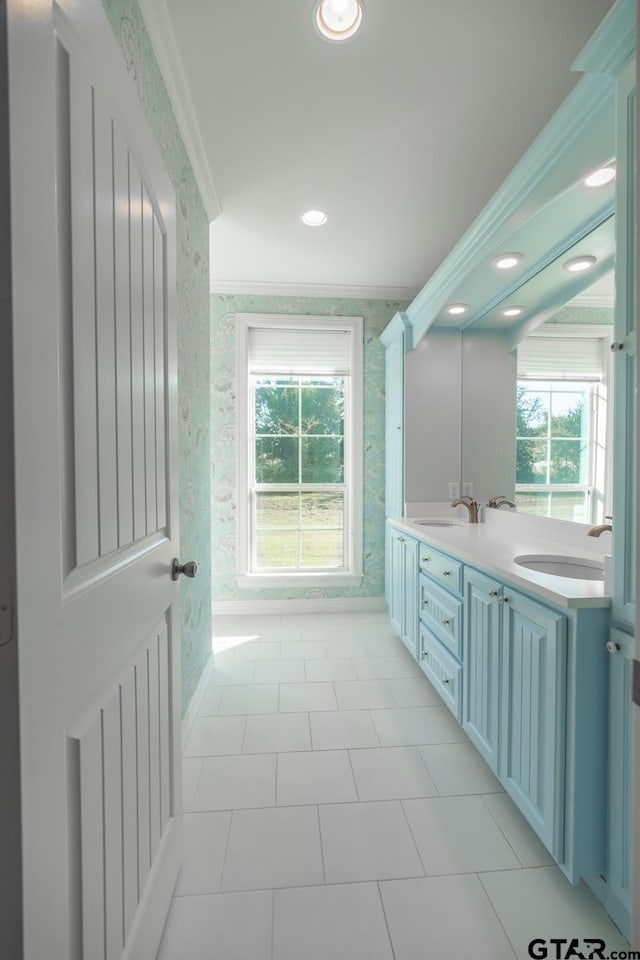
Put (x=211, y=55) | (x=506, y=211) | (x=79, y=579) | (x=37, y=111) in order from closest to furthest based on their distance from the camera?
(x=37, y=111)
(x=79, y=579)
(x=211, y=55)
(x=506, y=211)

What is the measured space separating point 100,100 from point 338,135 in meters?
1.57

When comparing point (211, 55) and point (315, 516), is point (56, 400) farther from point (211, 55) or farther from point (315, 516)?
point (315, 516)

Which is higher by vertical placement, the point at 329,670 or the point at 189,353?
the point at 189,353

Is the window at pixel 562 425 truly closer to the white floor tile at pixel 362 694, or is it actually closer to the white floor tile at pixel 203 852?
the white floor tile at pixel 362 694

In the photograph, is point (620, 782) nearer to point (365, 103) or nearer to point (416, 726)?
point (416, 726)

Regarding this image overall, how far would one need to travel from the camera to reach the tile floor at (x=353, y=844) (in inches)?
45.4

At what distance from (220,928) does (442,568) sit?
1540 millimetres

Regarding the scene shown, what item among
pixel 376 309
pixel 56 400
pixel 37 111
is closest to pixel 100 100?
pixel 37 111

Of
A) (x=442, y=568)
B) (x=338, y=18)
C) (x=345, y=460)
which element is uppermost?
(x=338, y=18)

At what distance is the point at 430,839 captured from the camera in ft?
4.78

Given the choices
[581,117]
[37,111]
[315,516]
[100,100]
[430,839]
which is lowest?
[430,839]

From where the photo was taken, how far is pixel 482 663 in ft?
5.68

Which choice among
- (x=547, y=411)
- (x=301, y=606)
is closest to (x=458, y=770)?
(x=547, y=411)

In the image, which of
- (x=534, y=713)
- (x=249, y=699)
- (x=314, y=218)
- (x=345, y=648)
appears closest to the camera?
(x=534, y=713)
